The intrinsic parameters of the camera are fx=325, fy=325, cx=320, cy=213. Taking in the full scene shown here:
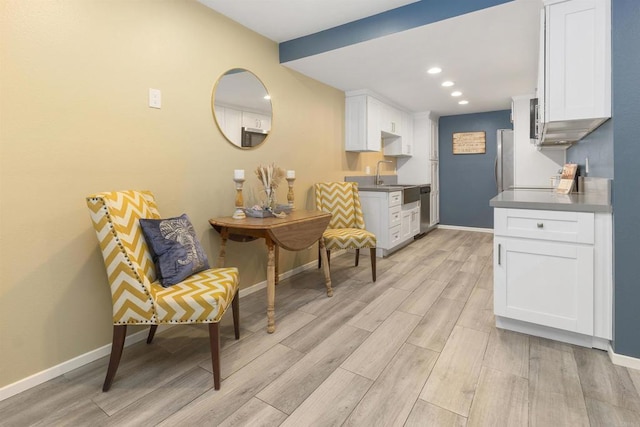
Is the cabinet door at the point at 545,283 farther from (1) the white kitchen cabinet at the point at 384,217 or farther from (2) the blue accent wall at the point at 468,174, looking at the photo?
(2) the blue accent wall at the point at 468,174

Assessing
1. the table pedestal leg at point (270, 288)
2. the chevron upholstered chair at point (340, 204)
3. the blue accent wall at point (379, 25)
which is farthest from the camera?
the chevron upholstered chair at point (340, 204)

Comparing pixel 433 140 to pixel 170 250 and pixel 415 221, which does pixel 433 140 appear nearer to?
pixel 415 221

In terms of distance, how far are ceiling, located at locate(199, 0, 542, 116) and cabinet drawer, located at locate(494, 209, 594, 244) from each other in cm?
135

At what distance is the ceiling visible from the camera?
2326mm

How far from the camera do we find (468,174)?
572 cm

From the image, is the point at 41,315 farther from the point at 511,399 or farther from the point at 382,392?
the point at 511,399

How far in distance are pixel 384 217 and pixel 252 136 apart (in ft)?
6.23

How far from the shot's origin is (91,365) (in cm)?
175

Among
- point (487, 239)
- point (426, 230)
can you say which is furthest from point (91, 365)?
point (487, 239)

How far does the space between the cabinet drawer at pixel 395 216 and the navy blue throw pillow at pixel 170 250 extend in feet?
8.70

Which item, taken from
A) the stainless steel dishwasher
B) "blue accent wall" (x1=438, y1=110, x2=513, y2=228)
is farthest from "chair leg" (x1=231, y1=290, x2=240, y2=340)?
"blue accent wall" (x1=438, y1=110, x2=513, y2=228)

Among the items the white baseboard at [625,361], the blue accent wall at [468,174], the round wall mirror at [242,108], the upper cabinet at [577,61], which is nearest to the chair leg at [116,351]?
the round wall mirror at [242,108]

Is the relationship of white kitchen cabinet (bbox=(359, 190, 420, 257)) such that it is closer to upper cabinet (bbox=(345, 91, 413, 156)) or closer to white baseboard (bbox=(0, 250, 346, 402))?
upper cabinet (bbox=(345, 91, 413, 156))

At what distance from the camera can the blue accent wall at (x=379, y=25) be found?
2199mm
